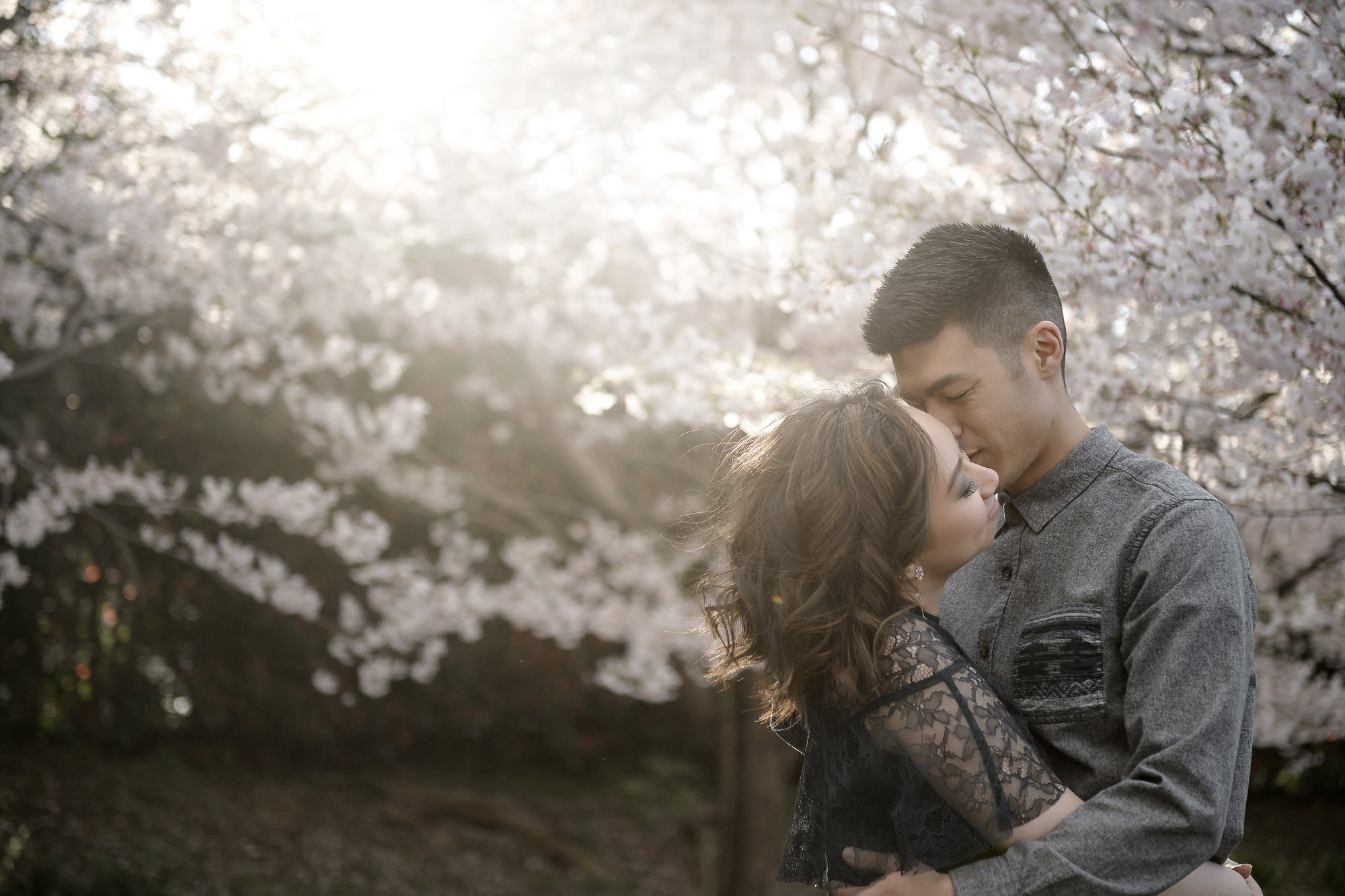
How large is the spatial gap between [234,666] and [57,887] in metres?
2.06

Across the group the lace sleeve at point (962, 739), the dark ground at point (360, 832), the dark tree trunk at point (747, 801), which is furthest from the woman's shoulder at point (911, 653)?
the dark ground at point (360, 832)

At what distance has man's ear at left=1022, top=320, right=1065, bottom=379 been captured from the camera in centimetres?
192

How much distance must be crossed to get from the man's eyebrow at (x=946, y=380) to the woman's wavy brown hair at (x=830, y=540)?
127 millimetres

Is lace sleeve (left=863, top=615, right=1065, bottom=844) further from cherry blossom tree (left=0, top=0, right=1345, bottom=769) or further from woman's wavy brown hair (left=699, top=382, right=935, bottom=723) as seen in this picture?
cherry blossom tree (left=0, top=0, right=1345, bottom=769)

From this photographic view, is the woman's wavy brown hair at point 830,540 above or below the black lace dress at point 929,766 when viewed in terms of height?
above

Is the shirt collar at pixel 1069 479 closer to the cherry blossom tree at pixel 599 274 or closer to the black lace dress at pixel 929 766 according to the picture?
the black lace dress at pixel 929 766

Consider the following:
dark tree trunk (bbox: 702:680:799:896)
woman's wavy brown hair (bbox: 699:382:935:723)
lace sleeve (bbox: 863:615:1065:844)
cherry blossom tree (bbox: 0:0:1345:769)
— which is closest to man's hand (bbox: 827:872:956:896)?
lace sleeve (bbox: 863:615:1065:844)

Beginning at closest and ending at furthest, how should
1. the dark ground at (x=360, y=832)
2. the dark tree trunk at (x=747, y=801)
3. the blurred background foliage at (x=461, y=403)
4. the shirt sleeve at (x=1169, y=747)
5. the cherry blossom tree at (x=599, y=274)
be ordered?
the shirt sleeve at (x=1169, y=747) < the cherry blossom tree at (x=599, y=274) < the blurred background foliage at (x=461, y=403) < the dark tree trunk at (x=747, y=801) < the dark ground at (x=360, y=832)

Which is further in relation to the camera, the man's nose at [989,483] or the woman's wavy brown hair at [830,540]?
the man's nose at [989,483]

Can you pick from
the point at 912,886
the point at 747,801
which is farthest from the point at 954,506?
the point at 747,801

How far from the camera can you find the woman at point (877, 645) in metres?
1.51

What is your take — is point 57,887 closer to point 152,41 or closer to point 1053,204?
point 152,41

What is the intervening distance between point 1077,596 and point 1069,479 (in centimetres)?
27

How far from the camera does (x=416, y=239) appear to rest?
6.57m
